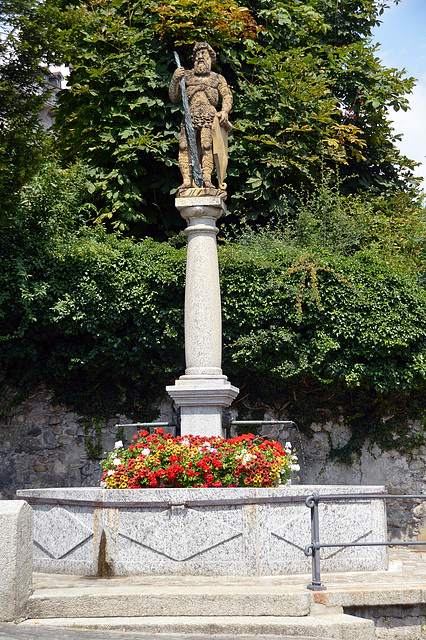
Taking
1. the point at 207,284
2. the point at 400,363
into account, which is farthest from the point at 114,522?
the point at 400,363

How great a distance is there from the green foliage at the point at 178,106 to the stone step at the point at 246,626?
10266 millimetres

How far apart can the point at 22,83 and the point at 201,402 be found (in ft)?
22.5

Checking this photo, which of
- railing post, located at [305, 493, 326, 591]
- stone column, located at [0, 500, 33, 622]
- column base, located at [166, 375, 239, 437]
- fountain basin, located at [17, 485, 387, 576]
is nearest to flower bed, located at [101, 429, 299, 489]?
fountain basin, located at [17, 485, 387, 576]

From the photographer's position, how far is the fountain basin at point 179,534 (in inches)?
263

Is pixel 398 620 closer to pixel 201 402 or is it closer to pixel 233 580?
pixel 233 580

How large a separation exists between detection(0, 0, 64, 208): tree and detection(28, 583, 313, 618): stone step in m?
7.80

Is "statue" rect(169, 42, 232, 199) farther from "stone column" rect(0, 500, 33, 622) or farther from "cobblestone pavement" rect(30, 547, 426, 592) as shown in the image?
"stone column" rect(0, 500, 33, 622)

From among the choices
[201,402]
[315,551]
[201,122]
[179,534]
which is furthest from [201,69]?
[315,551]

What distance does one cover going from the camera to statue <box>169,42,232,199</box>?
32.9ft

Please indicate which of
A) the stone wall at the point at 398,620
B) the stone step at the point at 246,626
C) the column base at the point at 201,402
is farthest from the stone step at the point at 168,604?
the column base at the point at 201,402

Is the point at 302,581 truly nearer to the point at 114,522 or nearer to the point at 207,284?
the point at 114,522

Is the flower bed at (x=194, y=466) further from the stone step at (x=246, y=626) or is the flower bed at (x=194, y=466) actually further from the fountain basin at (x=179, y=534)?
the stone step at (x=246, y=626)

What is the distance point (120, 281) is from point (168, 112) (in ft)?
15.8

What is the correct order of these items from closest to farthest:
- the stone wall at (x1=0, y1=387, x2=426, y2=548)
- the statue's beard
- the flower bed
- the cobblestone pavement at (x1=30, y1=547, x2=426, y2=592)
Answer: the cobblestone pavement at (x1=30, y1=547, x2=426, y2=592) → the flower bed → the statue's beard → the stone wall at (x1=0, y1=387, x2=426, y2=548)
